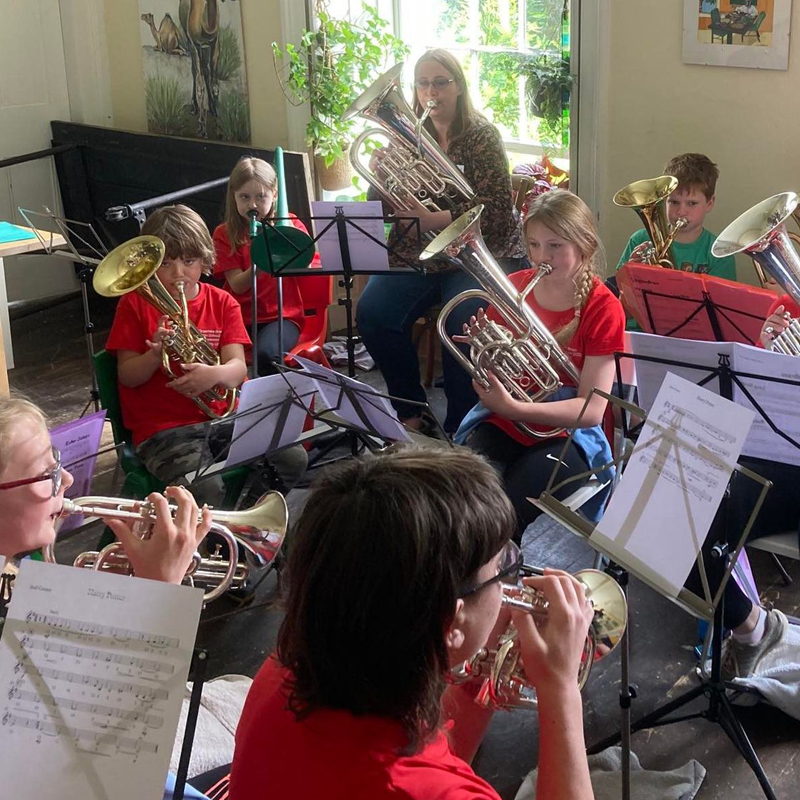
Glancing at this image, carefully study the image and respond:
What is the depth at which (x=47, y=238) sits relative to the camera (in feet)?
15.0

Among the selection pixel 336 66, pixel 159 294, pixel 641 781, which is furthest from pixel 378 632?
pixel 336 66

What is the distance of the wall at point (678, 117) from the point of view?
12.6 ft

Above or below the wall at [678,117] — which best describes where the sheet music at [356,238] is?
below

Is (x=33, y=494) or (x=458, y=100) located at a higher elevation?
(x=458, y=100)

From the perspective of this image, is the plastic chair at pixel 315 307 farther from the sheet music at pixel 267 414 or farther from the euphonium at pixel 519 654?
the euphonium at pixel 519 654

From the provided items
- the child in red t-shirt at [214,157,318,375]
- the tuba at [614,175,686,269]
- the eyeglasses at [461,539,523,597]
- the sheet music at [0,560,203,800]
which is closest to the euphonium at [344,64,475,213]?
the child in red t-shirt at [214,157,318,375]

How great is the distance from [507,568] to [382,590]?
0.21 metres

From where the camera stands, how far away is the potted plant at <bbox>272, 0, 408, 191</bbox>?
4.91 metres

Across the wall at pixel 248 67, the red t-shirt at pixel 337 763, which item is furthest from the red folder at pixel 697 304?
the wall at pixel 248 67

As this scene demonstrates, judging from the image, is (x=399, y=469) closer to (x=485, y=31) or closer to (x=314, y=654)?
(x=314, y=654)

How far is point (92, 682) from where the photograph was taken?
119 centimetres

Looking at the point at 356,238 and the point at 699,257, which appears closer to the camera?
the point at 356,238

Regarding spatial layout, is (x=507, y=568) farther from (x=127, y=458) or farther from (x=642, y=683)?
(x=127, y=458)

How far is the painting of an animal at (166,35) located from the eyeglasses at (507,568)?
4.92 metres
